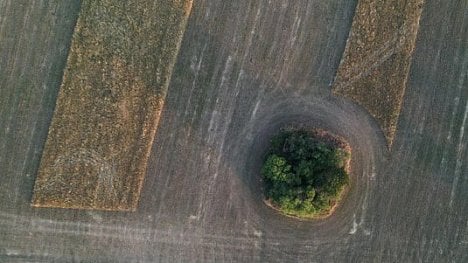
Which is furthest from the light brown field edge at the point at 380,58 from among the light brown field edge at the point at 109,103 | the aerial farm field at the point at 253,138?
the light brown field edge at the point at 109,103

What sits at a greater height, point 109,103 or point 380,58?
point 380,58

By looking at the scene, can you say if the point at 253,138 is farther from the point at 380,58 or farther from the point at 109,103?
the point at 380,58

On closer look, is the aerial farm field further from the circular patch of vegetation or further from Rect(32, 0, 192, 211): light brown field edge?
the circular patch of vegetation

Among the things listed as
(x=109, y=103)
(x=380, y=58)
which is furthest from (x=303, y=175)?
(x=109, y=103)

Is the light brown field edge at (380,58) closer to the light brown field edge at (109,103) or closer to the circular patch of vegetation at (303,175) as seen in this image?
the circular patch of vegetation at (303,175)

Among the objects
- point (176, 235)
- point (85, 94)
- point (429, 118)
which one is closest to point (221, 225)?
point (176, 235)

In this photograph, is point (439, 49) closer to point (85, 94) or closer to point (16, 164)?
point (85, 94)
